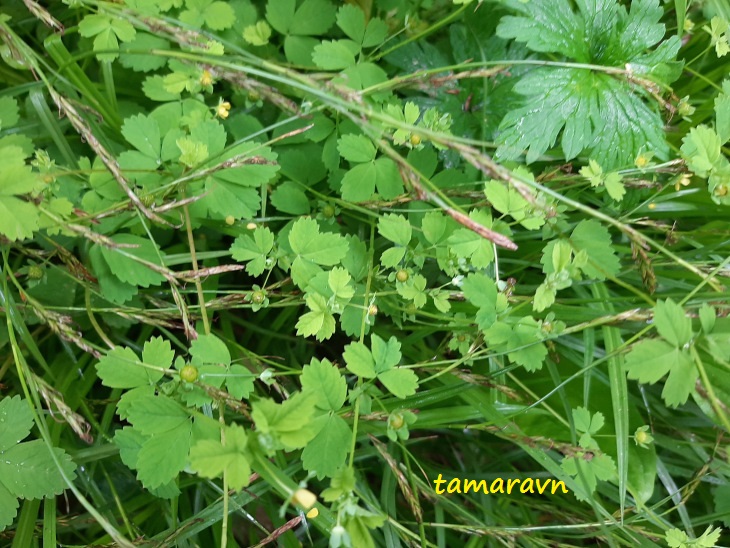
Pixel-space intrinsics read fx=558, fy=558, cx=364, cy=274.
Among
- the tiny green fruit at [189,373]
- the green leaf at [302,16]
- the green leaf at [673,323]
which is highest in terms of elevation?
the green leaf at [302,16]

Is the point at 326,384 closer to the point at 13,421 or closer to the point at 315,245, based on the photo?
the point at 315,245

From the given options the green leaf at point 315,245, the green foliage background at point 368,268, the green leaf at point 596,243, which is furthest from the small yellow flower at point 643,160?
the green leaf at point 315,245

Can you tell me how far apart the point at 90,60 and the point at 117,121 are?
35 cm

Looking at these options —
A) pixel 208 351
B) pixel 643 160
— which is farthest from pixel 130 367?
pixel 643 160

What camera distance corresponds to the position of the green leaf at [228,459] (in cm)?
86

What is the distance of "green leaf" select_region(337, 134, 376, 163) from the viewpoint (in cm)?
148

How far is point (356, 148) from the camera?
1.49m

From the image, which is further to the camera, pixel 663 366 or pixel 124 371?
pixel 124 371

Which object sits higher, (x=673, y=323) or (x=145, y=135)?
(x=145, y=135)

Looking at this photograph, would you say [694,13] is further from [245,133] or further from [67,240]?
[67,240]

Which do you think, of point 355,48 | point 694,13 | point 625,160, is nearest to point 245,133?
point 355,48

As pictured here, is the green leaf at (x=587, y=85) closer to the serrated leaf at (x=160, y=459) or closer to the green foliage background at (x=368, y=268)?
the green foliage background at (x=368, y=268)

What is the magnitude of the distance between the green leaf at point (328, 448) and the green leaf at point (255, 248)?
439 millimetres

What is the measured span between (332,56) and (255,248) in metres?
0.62
